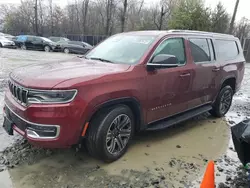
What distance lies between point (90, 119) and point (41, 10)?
4860cm

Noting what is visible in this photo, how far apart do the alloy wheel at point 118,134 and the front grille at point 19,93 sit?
1.14 metres

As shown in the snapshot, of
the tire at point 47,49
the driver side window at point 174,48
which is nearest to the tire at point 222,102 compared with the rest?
the driver side window at point 174,48

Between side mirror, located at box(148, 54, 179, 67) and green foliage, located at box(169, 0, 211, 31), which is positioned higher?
green foliage, located at box(169, 0, 211, 31)

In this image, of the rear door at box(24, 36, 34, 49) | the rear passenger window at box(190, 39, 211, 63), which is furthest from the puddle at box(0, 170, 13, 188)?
the rear door at box(24, 36, 34, 49)

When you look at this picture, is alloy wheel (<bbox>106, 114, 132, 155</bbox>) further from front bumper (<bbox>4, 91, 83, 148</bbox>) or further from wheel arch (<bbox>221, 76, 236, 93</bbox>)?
wheel arch (<bbox>221, 76, 236, 93</bbox>)

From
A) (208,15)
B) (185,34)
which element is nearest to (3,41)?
(208,15)

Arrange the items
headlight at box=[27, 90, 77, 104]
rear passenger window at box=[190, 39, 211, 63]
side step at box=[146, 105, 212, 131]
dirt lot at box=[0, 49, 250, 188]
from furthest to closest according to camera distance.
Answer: rear passenger window at box=[190, 39, 211, 63] < side step at box=[146, 105, 212, 131] < dirt lot at box=[0, 49, 250, 188] < headlight at box=[27, 90, 77, 104]

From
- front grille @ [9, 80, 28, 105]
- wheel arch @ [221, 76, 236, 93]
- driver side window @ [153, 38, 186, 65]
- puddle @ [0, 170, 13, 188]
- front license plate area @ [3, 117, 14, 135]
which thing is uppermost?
driver side window @ [153, 38, 186, 65]

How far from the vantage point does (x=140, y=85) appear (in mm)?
3516

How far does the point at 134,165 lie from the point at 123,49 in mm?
1862

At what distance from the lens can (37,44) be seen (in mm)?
24109

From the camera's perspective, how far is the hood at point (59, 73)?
112 inches

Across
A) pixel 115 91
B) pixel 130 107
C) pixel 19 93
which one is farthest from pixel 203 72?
pixel 19 93

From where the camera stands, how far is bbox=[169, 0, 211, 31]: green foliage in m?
24.4
